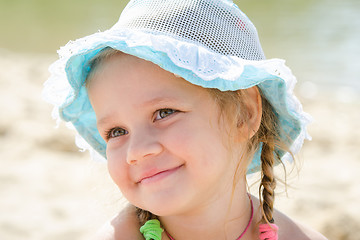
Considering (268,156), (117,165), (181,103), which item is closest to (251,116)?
(268,156)

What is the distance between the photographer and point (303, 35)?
31.4 ft

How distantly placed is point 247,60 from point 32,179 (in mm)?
2211

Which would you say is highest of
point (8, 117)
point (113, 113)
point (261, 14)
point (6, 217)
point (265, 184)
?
point (261, 14)

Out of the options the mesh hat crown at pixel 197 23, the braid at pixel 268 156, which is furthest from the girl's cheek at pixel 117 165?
the braid at pixel 268 156

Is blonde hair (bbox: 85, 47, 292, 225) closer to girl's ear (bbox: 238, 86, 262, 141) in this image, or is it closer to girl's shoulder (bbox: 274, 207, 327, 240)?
girl's ear (bbox: 238, 86, 262, 141)

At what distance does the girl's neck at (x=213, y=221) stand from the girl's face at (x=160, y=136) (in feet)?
0.58

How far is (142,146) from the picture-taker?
1844mm

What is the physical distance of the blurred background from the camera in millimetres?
3107

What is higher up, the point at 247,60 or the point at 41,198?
the point at 247,60

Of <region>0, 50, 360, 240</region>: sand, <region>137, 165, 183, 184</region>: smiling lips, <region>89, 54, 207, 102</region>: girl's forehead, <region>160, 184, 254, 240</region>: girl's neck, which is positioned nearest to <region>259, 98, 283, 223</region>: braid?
<region>160, 184, 254, 240</region>: girl's neck

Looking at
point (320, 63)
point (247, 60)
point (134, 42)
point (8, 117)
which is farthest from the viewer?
point (320, 63)

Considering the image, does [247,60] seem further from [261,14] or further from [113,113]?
[261,14]

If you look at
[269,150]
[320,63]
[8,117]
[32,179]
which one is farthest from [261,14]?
[269,150]

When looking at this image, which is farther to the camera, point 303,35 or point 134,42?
point 303,35
